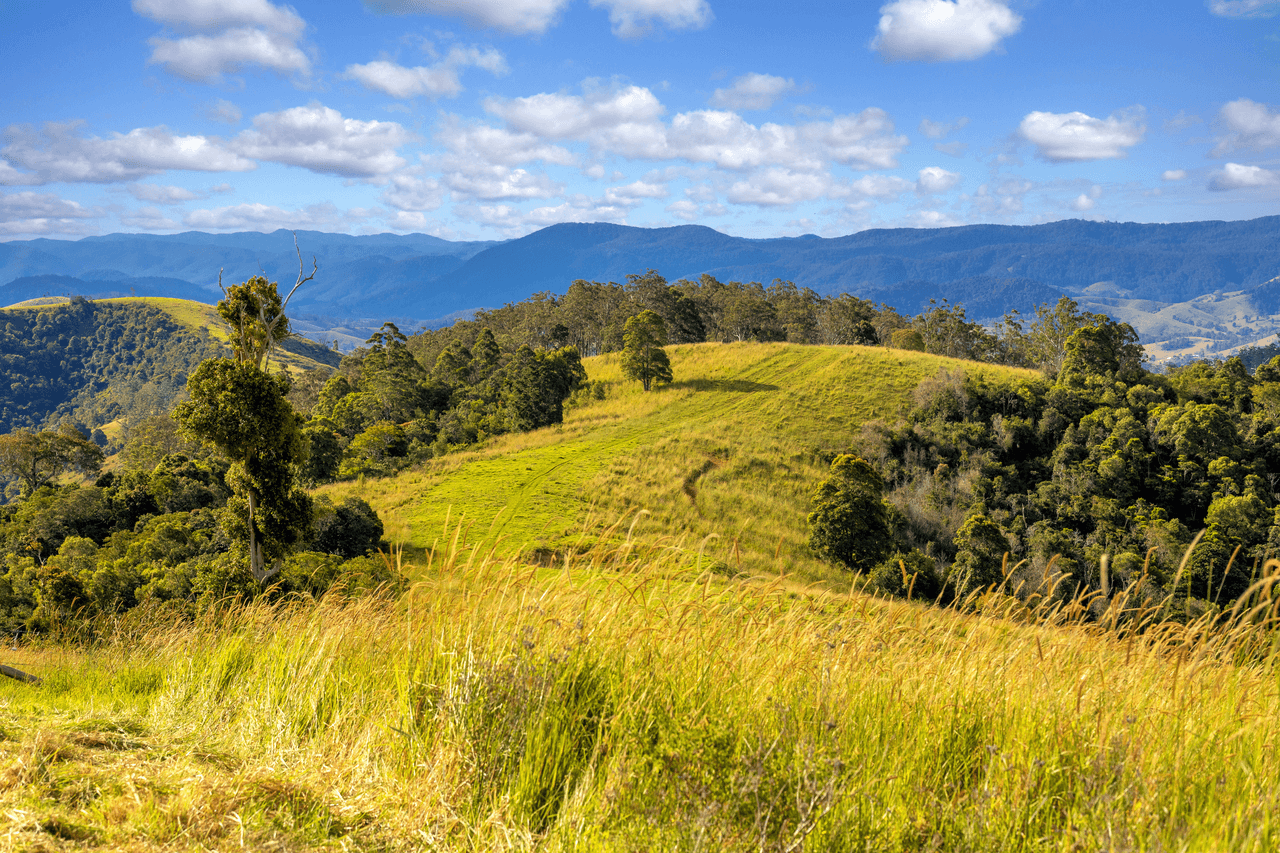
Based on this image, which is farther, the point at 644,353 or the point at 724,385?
the point at 724,385

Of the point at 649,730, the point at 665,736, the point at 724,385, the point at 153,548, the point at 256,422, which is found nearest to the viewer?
the point at 665,736

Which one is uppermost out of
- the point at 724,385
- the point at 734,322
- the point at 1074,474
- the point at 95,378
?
the point at 734,322

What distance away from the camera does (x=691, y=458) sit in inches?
1634

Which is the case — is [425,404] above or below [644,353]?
below

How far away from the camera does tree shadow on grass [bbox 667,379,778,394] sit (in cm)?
5622

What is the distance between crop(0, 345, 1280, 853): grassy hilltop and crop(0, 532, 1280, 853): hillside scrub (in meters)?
0.01

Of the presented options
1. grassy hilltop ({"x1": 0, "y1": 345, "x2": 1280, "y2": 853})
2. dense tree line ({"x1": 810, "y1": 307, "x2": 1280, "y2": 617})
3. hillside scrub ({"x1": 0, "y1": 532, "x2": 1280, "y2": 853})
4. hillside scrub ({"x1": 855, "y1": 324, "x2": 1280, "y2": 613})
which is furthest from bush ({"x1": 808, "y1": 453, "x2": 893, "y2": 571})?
hillside scrub ({"x1": 0, "y1": 532, "x2": 1280, "y2": 853})

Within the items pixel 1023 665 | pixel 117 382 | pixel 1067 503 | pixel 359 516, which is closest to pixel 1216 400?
pixel 1067 503

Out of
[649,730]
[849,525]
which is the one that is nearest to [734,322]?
[849,525]

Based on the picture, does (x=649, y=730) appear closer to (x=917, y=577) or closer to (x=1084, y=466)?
(x=917, y=577)

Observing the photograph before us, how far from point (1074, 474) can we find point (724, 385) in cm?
2599

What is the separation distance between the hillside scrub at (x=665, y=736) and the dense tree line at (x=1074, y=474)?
2543 centimetres

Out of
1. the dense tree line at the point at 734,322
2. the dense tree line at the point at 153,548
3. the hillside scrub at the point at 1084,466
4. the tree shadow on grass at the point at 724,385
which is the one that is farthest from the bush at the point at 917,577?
the dense tree line at the point at 734,322

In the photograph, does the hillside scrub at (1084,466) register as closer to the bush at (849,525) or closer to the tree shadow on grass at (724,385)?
the bush at (849,525)
